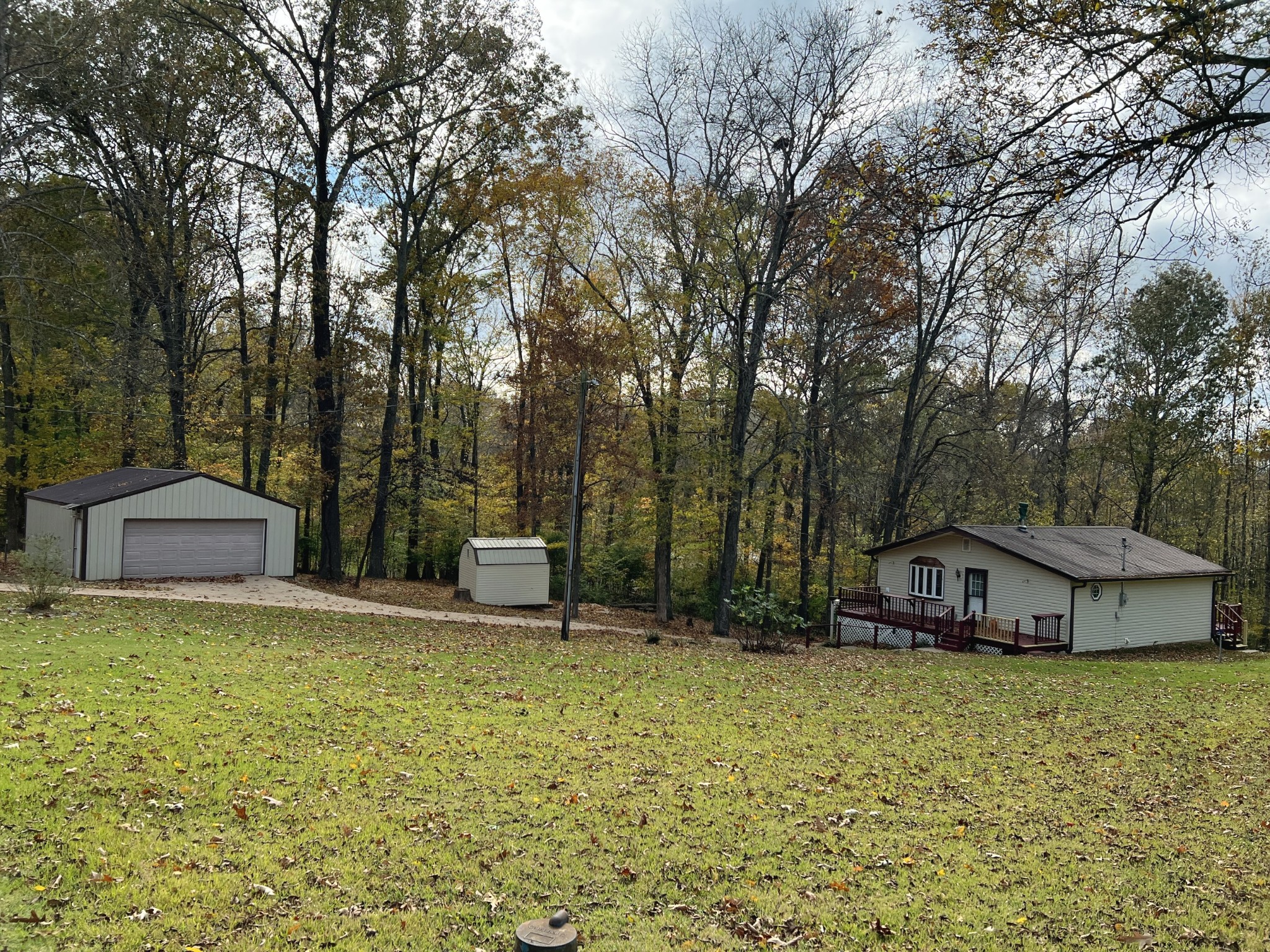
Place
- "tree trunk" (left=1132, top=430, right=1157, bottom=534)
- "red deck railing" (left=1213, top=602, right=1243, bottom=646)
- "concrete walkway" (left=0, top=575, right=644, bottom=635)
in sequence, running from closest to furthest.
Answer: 1. "concrete walkway" (left=0, top=575, right=644, bottom=635)
2. "red deck railing" (left=1213, top=602, right=1243, bottom=646)
3. "tree trunk" (left=1132, top=430, right=1157, bottom=534)

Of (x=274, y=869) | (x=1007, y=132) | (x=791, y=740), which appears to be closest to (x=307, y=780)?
(x=274, y=869)

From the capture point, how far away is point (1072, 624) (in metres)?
22.7

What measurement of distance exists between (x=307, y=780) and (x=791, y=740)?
5.40 m

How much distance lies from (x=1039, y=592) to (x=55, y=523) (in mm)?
28467

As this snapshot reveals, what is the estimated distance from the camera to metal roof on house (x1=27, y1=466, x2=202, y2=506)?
2194 cm

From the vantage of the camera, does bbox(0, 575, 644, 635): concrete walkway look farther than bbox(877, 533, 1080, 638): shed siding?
No

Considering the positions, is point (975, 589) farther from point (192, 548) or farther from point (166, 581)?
point (166, 581)

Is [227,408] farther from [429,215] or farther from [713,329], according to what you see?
[713,329]

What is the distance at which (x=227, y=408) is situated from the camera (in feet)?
91.7

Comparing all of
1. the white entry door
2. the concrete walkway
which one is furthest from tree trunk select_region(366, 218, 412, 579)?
the white entry door

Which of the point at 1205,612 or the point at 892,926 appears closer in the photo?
the point at 892,926

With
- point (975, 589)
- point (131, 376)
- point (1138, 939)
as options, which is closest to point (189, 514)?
point (131, 376)

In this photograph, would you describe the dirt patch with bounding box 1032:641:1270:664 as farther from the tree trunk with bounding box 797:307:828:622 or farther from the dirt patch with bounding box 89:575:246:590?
the dirt patch with bounding box 89:575:246:590

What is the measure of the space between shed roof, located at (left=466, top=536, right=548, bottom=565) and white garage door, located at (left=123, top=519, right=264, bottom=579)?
22.1 feet
